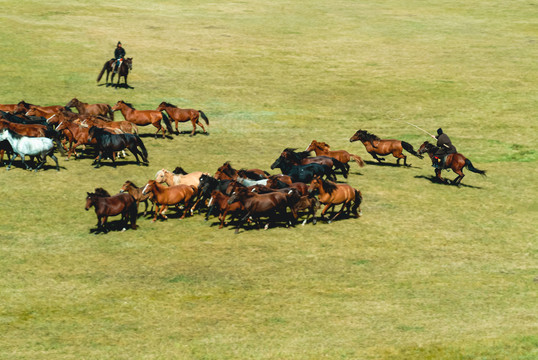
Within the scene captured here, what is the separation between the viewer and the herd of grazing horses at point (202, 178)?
66.8 ft

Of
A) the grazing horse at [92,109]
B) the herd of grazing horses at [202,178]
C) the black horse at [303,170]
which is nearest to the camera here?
the herd of grazing horses at [202,178]

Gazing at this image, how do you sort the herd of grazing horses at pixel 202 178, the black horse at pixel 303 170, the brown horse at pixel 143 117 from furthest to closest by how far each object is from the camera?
the brown horse at pixel 143 117
the black horse at pixel 303 170
the herd of grazing horses at pixel 202 178

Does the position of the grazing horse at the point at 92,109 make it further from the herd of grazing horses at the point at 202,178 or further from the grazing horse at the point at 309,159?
the grazing horse at the point at 309,159

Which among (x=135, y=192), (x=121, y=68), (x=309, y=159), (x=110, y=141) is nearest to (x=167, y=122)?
(x=110, y=141)

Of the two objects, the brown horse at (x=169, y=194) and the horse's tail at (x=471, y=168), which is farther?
the horse's tail at (x=471, y=168)

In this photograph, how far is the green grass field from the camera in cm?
1513

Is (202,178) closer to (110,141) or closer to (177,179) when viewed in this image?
(177,179)

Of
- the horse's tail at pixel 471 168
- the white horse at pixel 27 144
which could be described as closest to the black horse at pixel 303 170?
the horse's tail at pixel 471 168

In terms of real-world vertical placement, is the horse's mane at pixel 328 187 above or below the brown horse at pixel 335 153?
below

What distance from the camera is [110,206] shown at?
64.9 ft

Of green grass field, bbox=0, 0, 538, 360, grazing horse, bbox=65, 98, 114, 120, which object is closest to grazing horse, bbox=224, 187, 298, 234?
green grass field, bbox=0, 0, 538, 360

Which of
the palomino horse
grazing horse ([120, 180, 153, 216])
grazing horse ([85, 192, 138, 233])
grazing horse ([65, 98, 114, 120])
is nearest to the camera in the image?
grazing horse ([85, 192, 138, 233])

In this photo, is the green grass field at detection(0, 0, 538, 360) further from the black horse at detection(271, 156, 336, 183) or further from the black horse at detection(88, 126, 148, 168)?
the black horse at detection(271, 156, 336, 183)

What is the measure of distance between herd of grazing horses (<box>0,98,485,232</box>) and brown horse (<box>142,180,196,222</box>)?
3 cm
